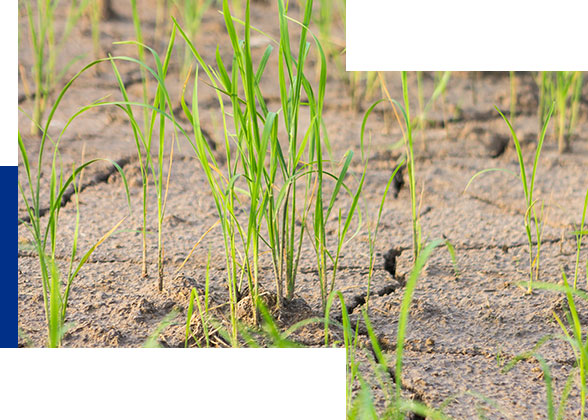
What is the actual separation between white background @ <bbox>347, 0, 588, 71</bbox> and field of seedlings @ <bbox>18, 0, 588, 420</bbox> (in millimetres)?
105

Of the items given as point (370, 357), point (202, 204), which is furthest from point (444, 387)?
point (202, 204)

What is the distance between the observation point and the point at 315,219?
4.82ft

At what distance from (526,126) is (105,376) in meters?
1.68

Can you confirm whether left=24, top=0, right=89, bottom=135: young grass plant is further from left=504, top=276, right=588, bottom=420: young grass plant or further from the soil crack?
left=504, top=276, right=588, bottom=420: young grass plant

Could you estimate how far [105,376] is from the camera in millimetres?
1351

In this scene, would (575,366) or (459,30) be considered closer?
(575,366)

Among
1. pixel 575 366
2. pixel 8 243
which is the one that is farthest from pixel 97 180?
pixel 575 366

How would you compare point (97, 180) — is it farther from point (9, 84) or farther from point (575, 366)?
point (575, 366)

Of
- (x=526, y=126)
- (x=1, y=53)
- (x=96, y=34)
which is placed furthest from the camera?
(x=96, y=34)

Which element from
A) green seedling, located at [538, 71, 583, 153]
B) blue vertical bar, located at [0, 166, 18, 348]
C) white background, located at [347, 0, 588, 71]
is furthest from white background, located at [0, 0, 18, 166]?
green seedling, located at [538, 71, 583, 153]

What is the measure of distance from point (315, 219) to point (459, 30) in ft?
1.68

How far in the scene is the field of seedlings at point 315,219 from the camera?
1.38m

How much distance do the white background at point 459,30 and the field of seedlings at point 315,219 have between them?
0.35 feet

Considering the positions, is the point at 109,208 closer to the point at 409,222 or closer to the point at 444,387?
the point at 409,222
